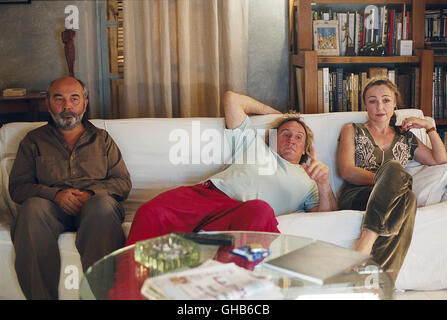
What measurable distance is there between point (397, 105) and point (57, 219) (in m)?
1.76

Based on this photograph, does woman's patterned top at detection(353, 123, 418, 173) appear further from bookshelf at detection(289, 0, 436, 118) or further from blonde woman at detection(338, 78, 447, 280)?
bookshelf at detection(289, 0, 436, 118)

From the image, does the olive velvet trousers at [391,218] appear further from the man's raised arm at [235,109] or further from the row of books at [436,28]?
the row of books at [436,28]

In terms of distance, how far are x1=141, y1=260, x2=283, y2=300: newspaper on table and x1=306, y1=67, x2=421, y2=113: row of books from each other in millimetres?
2016

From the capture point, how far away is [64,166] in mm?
2498

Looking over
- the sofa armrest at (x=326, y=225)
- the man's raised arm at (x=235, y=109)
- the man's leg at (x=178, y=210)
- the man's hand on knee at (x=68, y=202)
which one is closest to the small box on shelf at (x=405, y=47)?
the man's raised arm at (x=235, y=109)

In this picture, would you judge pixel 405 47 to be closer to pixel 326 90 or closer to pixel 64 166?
pixel 326 90

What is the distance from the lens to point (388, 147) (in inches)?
107

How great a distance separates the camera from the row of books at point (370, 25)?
11.0 ft

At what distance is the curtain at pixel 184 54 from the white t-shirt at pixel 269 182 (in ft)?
3.35

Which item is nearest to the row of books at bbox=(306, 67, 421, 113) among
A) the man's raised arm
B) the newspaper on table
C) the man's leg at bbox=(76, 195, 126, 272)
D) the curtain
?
the curtain

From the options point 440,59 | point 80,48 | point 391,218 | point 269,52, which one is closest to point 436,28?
point 440,59

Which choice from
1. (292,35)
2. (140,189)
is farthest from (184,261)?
(292,35)

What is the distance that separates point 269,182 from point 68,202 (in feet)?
2.88
